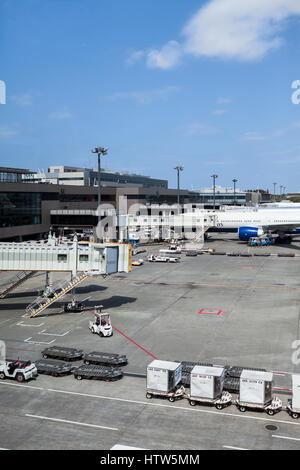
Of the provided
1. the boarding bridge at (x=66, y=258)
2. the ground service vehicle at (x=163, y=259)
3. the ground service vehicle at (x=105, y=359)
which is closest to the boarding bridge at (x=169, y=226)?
the ground service vehicle at (x=163, y=259)

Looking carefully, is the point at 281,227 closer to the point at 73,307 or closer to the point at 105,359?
the point at 73,307

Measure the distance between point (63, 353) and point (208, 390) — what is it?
12016 mm

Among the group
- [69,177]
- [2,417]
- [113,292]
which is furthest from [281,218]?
[69,177]

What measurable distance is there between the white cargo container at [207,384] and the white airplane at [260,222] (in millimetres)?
75494

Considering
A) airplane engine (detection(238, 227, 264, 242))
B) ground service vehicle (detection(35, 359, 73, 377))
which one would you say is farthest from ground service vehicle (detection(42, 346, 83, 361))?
airplane engine (detection(238, 227, 264, 242))

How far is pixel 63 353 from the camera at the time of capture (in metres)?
31.6

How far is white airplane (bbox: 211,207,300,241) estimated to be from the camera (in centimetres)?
9656

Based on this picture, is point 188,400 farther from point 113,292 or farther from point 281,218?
point 281,218

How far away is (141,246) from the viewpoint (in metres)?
103

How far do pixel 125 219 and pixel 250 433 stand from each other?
84.3 meters

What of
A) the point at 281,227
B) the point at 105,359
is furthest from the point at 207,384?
the point at 281,227

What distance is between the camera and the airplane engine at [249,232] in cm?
9772

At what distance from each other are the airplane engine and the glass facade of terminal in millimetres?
48453

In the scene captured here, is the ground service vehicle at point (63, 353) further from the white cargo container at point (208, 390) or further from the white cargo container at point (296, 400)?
the white cargo container at point (296, 400)
